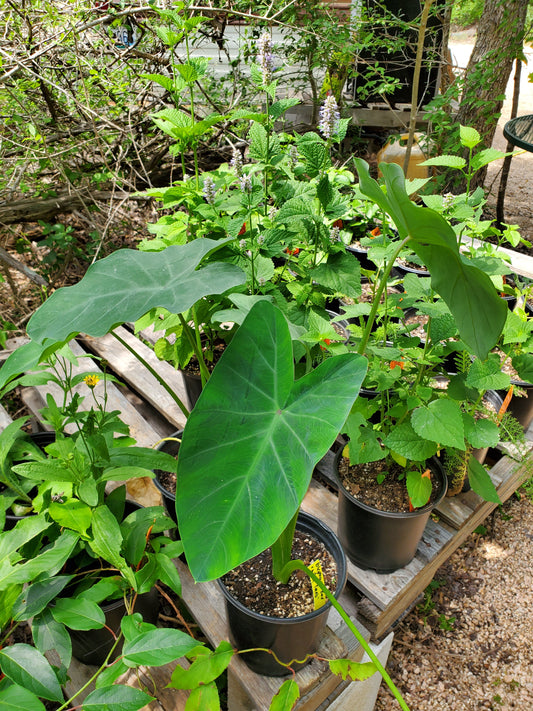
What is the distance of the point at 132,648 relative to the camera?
796 mm

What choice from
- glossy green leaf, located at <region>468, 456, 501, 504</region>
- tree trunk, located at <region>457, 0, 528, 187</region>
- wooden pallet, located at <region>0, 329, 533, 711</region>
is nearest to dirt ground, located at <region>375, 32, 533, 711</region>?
wooden pallet, located at <region>0, 329, 533, 711</region>

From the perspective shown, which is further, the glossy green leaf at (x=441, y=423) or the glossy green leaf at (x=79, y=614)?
the glossy green leaf at (x=441, y=423)

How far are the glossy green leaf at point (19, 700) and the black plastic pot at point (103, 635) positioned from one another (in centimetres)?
29

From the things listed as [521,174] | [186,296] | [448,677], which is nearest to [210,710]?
[186,296]

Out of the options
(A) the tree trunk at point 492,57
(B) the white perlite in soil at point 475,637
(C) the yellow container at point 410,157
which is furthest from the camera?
(C) the yellow container at point 410,157

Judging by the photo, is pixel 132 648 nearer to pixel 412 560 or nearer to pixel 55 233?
pixel 412 560

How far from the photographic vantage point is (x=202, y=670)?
90cm

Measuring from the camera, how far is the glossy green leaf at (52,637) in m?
0.89

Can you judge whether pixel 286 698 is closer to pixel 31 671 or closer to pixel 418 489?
pixel 31 671

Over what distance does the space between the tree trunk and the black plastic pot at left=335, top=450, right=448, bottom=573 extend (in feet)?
8.09

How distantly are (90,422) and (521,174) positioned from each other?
5338 mm

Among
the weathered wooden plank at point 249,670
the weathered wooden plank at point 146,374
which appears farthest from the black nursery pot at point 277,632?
the weathered wooden plank at point 146,374

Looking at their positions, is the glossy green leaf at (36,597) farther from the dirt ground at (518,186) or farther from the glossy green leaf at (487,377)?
the dirt ground at (518,186)

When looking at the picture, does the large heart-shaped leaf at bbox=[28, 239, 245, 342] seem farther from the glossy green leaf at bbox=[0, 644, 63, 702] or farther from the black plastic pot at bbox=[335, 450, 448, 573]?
the black plastic pot at bbox=[335, 450, 448, 573]
